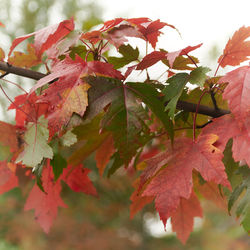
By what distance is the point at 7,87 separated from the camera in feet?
16.6

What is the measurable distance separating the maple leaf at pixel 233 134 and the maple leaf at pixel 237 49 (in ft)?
0.30

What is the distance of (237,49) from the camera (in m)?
0.49

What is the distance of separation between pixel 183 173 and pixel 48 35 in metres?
0.28

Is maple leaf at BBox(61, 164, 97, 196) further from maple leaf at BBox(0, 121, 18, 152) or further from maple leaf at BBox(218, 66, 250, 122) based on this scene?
maple leaf at BBox(218, 66, 250, 122)

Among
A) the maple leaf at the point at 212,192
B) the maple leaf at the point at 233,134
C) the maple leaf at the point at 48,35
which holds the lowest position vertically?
the maple leaf at the point at 212,192

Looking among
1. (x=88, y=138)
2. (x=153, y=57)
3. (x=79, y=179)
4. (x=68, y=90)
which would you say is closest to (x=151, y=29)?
(x=153, y=57)

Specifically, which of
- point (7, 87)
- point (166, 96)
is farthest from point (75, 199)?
point (166, 96)

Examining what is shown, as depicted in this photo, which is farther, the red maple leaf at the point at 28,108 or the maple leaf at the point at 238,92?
the red maple leaf at the point at 28,108

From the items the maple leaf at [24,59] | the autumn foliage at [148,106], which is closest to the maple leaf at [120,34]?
the autumn foliage at [148,106]

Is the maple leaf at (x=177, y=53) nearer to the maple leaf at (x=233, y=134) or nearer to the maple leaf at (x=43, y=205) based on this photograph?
the maple leaf at (x=233, y=134)

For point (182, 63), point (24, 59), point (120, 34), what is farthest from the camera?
point (24, 59)

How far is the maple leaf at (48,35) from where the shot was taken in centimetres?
50

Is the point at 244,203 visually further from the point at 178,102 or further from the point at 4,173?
the point at 4,173

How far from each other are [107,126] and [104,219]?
17.5 feet
